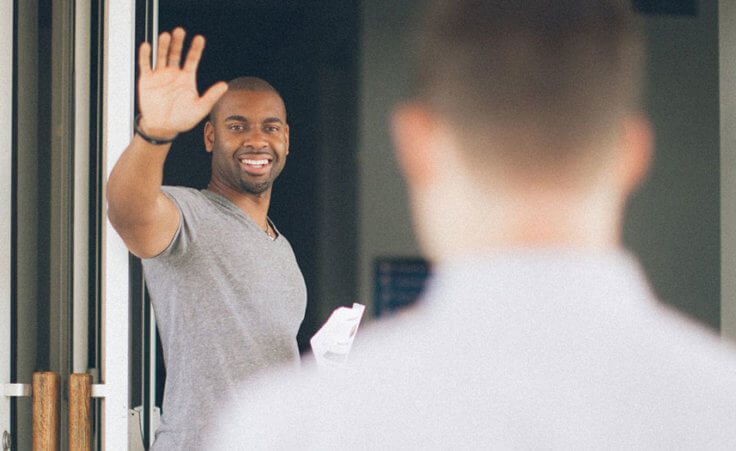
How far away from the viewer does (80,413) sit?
1.17 meters

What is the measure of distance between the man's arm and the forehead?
0.14 meters

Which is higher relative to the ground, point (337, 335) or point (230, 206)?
point (230, 206)

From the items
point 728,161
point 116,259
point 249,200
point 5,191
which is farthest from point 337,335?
point 728,161

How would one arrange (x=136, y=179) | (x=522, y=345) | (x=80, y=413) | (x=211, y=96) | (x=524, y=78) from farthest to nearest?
1. (x=80, y=413)
2. (x=211, y=96)
3. (x=136, y=179)
4. (x=524, y=78)
5. (x=522, y=345)

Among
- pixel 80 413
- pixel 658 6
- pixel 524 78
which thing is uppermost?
pixel 658 6

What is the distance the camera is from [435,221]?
4.32ft

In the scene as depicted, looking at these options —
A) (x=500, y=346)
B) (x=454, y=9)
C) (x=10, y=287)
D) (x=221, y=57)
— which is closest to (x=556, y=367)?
(x=500, y=346)

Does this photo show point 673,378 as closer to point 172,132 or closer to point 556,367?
point 556,367

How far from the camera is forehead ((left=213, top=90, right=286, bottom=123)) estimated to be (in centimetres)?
122

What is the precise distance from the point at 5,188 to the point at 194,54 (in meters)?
0.40

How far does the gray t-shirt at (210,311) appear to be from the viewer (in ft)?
3.68

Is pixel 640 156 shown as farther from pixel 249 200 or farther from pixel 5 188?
pixel 5 188

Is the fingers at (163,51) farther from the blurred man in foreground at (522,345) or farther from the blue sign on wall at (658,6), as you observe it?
the blue sign on wall at (658,6)

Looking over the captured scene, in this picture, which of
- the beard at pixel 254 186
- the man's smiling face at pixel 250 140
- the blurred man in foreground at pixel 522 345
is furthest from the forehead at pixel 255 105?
the blurred man in foreground at pixel 522 345
